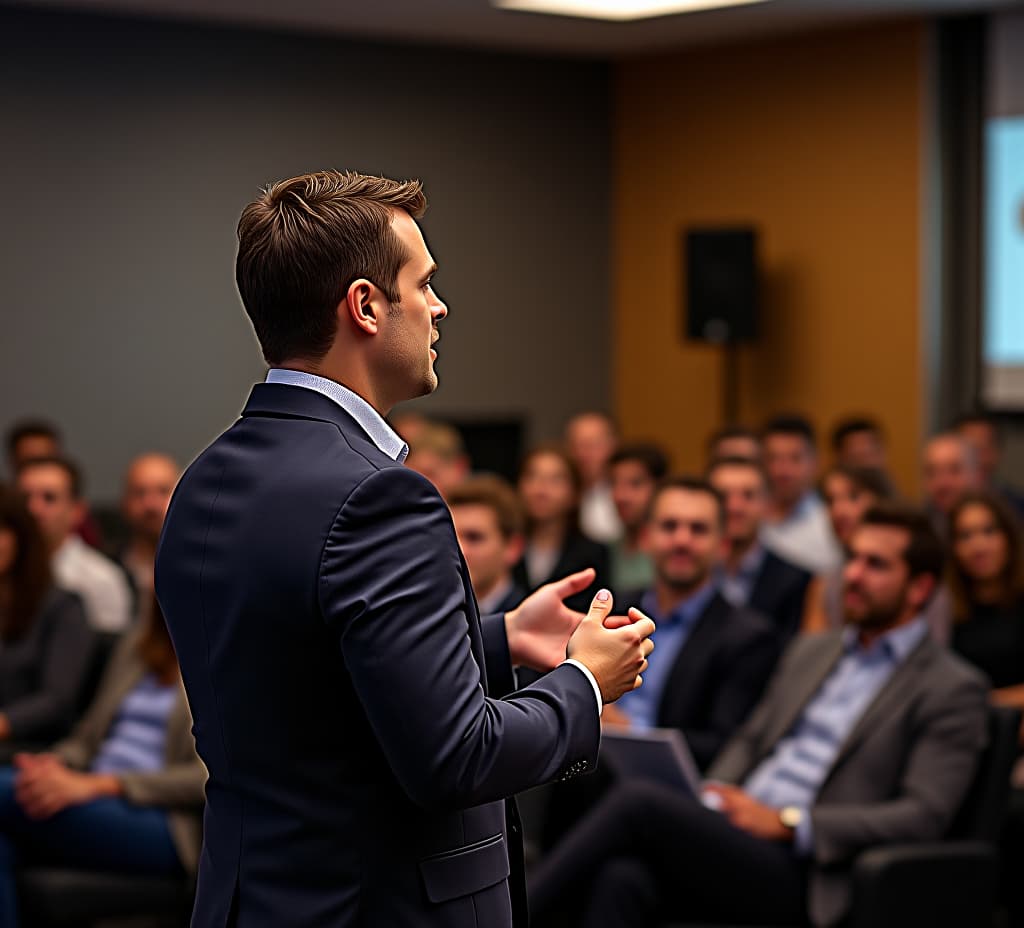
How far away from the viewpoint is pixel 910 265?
7766 mm

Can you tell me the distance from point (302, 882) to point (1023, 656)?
3.30 m

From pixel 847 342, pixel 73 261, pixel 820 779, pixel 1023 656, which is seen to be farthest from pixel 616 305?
pixel 820 779

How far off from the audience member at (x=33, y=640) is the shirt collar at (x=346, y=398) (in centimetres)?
282

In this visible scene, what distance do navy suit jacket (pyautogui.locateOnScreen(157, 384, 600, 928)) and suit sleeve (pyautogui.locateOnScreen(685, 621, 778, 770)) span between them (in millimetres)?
2243

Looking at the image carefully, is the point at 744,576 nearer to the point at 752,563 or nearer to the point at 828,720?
the point at 752,563

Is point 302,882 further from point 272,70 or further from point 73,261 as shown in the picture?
point 272,70

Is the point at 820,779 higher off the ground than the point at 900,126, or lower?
lower

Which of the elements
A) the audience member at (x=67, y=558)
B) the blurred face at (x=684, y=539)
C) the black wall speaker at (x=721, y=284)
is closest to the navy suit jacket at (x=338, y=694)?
the blurred face at (x=684, y=539)

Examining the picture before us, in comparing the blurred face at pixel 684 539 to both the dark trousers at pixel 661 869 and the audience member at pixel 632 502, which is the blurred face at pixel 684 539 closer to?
the dark trousers at pixel 661 869

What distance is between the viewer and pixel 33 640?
4.23 metres

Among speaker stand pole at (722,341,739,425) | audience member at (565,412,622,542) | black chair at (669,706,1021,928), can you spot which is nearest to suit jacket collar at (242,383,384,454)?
black chair at (669,706,1021,928)

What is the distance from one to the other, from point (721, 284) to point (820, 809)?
514 cm

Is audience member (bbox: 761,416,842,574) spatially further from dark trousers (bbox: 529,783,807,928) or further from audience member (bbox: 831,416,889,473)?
dark trousers (bbox: 529,783,807,928)

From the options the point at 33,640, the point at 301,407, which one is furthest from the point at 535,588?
the point at 33,640
